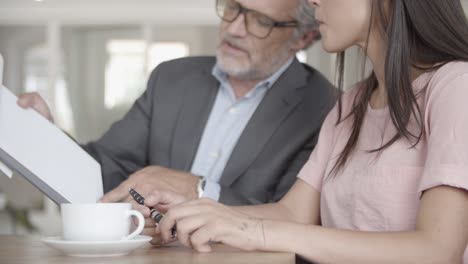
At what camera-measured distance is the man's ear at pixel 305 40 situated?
2555 mm

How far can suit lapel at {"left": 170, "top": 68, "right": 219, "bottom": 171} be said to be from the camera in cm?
237

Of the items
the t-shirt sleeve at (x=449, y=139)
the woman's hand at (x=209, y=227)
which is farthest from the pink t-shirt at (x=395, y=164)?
the woman's hand at (x=209, y=227)

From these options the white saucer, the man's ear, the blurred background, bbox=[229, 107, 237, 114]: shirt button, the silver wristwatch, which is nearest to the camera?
the white saucer

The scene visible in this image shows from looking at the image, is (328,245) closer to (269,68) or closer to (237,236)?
(237,236)

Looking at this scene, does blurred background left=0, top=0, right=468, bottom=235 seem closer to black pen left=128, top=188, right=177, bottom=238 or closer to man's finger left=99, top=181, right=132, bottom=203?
man's finger left=99, top=181, right=132, bottom=203

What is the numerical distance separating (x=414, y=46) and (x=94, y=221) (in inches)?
28.9

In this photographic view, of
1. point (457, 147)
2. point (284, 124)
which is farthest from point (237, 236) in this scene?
point (284, 124)

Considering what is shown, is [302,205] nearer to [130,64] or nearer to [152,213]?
[152,213]

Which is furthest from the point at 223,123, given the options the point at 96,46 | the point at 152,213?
the point at 96,46

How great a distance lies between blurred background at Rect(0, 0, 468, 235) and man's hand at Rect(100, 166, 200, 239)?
472cm

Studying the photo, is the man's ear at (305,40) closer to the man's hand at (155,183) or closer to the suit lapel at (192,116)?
the suit lapel at (192,116)

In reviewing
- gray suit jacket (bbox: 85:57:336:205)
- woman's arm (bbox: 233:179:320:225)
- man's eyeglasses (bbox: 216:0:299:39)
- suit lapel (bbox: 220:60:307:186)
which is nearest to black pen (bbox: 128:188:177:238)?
woman's arm (bbox: 233:179:320:225)

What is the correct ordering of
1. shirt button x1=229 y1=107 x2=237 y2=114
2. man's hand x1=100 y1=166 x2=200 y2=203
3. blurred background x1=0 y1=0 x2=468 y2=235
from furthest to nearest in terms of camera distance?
blurred background x1=0 y1=0 x2=468 y2=235
shirt button x1=229 y1=107 x2=237 y2=114
man's hand x1=100 y1=166 x2=200 y2=203

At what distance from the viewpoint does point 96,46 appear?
6.92 m
